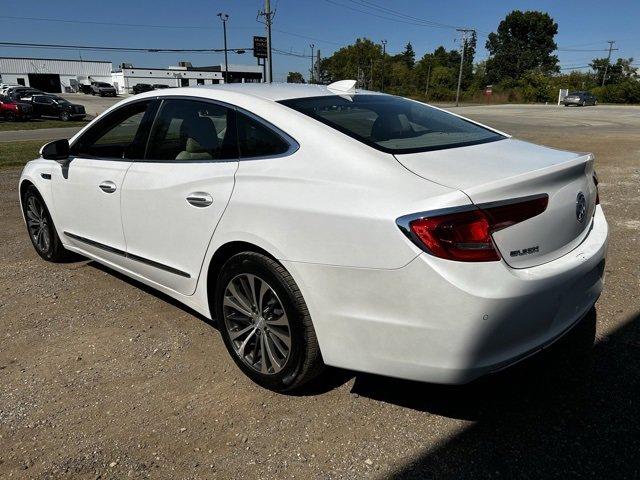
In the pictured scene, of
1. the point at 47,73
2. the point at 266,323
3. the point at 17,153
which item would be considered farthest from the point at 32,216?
the point at 47,73

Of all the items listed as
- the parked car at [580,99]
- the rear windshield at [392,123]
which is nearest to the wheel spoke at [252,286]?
the rear windshield at [392,123]

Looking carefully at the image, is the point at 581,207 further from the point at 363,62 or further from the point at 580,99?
the point at 363,62

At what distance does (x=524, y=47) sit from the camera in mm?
98750

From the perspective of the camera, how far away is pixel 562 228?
7.52 ft

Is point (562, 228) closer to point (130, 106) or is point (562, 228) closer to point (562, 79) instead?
point (130, 106)

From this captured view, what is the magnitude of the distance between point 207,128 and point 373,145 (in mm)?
1142

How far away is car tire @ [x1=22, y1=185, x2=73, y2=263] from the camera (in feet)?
15.0

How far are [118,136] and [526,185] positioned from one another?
2.79 meters

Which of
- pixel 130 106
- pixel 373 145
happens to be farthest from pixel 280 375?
pixel 130 106

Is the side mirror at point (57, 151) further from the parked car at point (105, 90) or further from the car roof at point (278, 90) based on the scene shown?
the parked car at point (105, 90)

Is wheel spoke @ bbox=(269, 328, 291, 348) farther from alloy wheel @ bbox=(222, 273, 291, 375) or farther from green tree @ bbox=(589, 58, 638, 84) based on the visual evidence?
green tree @ bbox=(589, 58, 638, 84)

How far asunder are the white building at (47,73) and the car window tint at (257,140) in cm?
8541

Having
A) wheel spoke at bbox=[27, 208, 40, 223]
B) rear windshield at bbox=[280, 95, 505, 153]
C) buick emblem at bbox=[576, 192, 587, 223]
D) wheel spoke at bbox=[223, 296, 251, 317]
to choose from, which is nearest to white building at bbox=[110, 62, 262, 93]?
wheel spoke at bbox=[27, 208, 40, 223]

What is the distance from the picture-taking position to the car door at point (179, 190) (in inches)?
110
